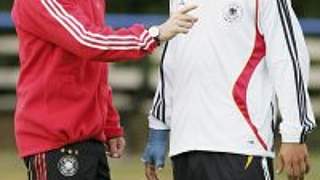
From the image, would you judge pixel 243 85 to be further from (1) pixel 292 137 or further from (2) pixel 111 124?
(2) pixel 111 124

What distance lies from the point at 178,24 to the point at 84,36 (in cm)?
37

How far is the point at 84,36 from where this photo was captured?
4973 millimetres

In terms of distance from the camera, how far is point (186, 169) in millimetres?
5148

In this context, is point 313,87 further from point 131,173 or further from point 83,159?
point 83,159

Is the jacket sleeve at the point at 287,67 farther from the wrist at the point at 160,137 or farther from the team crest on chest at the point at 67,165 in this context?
the team crest on chest at the point at 67,165

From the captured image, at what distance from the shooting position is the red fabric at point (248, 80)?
5.02 meters

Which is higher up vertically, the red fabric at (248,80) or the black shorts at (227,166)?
the red fabric at (248,80)

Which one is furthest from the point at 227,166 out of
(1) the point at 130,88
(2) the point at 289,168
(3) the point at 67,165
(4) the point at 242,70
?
(1) the point at 130,88

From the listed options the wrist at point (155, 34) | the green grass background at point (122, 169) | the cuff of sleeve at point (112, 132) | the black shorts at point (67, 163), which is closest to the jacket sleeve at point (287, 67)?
the wrist at point (155, 34)

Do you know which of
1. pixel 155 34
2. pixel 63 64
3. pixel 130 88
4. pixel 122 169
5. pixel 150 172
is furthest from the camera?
pixel 130 88

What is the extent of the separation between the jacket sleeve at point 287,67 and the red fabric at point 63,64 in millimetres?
431

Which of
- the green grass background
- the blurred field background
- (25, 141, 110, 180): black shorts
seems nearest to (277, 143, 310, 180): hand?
(25, 141, 110, 180): black shorts

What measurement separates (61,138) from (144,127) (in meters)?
6.59

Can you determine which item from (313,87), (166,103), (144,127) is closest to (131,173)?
(144,127)
